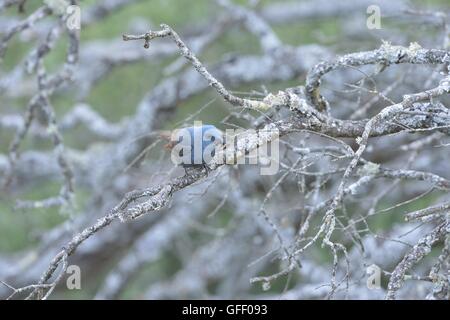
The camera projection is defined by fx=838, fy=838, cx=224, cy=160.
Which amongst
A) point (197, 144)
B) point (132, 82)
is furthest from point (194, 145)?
point (132, 82)

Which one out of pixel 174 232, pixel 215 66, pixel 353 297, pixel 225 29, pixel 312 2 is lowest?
pixel 353 297

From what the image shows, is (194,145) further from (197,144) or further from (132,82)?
(132,82)

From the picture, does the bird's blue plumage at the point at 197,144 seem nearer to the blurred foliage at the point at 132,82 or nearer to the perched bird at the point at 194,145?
the perched bird at the point at 194,145

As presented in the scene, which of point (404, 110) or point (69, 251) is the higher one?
point (404, 110)

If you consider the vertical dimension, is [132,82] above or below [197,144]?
above

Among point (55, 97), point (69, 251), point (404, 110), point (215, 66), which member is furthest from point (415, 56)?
point (55, 97)

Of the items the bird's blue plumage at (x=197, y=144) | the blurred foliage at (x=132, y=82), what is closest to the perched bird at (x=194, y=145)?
the bird's blue plumage at (x=197, y=144)

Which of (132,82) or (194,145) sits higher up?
(132,82)

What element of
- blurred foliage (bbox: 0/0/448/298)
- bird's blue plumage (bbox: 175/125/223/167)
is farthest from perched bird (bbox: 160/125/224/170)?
blurred foliage (bbox: 0/0/448/298)

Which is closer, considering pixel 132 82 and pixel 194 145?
pixel 194 145

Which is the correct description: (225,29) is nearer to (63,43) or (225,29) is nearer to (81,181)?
(81,181)
